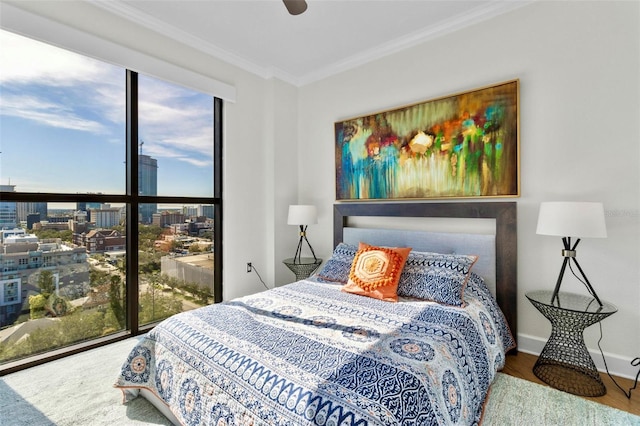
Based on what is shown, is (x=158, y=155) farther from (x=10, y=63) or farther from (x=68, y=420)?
(x=68, y=420)

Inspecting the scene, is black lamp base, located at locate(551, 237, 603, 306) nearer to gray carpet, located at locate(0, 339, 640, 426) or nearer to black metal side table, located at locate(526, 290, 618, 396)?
black metal side table, located at locate(526, 290, 618, 396)

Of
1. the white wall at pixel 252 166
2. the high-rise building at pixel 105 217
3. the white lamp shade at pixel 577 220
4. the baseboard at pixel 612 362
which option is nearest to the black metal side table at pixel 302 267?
the white wall at pixel 252 166

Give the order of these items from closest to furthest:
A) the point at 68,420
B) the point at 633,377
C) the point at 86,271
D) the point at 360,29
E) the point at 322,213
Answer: the point at 68,420
the point at 633,377
the point at 86,271
the point at 360,29
the point at 322,213

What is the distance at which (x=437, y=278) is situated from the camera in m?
2.22

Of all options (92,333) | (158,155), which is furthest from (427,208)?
(92,333)

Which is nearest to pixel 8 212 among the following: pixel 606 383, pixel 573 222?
pixel 573 222

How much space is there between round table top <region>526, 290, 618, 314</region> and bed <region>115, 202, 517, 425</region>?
0.24 metres

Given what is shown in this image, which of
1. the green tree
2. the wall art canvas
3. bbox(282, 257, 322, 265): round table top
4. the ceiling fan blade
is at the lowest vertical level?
the green tree

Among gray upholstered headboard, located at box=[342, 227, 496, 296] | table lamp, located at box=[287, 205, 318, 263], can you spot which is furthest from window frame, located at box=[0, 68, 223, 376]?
gray upholstered headboard, located at box=[342, 227, 496, 296]

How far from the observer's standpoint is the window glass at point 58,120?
2.15 meters

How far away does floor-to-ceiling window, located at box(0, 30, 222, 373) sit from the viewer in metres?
2.19

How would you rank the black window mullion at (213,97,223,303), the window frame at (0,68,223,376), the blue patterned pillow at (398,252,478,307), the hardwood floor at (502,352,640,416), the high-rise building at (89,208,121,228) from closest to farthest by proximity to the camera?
the hardwood floor at (502,352,640,416)
the blue patterned pillow at (398,252,478,307)
the window frame at (0,68,223,376)
the high-rise building at (89,208,121,228)
the black window mullion at (213,97,223,303)

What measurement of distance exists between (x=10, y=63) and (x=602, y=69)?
4.16 m

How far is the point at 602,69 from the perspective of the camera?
6.88 ft
